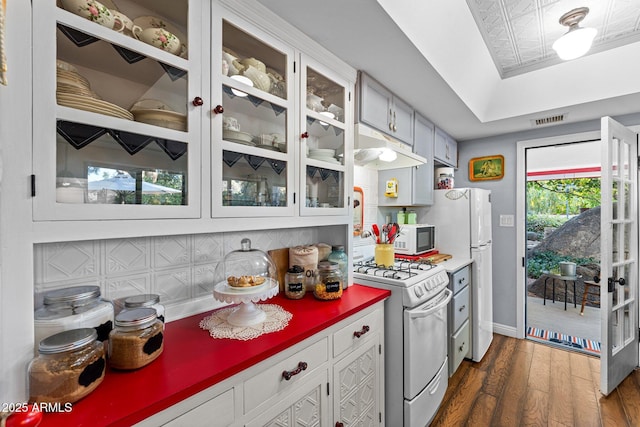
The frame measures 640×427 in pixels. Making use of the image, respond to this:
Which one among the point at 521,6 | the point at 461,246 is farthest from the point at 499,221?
the point at 521,6

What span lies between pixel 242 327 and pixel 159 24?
1.19 meters

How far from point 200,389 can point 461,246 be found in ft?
8.65

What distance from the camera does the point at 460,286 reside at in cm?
243

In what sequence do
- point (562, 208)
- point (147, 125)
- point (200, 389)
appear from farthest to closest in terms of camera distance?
point (562, 208) < point (147, 125) < point (200, 389)

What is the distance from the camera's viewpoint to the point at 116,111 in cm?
89

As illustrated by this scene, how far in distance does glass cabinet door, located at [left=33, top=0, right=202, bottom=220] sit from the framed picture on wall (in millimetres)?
3404

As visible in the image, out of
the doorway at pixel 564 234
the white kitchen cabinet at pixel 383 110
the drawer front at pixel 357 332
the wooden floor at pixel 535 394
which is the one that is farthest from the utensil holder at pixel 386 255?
the doorway at pixel 564 234

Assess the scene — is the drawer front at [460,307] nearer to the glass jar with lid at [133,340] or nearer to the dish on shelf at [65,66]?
the glass jar with lid at [133,340]

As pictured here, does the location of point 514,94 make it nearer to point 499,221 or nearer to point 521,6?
point 521,6

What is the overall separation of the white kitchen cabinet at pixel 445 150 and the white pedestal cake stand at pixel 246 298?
2.44m

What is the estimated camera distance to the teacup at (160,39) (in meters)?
0.95

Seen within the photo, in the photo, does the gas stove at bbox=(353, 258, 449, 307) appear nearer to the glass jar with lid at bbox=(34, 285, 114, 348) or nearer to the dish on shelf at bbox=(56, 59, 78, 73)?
the glass jar with lid at bbox=(34, 285, 114, 348)

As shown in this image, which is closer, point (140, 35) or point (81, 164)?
point (81, 164)

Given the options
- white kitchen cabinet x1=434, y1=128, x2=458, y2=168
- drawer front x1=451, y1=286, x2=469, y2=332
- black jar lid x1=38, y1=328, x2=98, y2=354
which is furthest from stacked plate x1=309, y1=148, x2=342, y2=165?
white kitchen cabinet x1=434, y1=128, x2=458, y2=168
